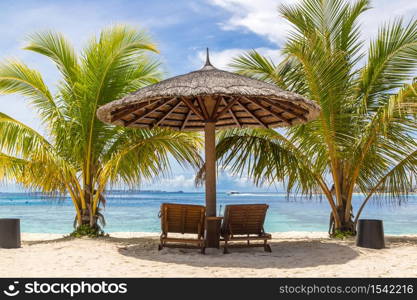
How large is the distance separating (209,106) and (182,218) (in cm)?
172

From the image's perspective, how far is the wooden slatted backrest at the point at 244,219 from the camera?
584 centimetres

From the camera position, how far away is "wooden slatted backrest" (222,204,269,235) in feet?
19.2

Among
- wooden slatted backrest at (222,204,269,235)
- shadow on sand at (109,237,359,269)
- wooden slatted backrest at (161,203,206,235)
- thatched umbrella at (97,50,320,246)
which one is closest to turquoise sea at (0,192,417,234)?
wooden slatted backrest at (222,204,269,235)

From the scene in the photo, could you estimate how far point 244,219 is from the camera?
5.94m

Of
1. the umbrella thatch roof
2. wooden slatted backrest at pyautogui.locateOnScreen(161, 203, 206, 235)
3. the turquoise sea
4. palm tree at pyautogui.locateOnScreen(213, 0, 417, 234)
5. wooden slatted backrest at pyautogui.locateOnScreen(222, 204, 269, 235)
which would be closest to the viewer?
the umbrella thatch roof

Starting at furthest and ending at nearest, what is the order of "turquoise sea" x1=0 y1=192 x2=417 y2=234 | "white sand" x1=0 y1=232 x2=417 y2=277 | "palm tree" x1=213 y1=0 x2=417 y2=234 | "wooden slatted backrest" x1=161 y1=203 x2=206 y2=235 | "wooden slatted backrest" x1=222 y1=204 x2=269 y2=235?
1. "turquoise sea" x1=0 y1=192 x2=417 y2=234
2. "palm tree" x1=213 y1=0 x2=417 y2=234
3. "wooden slatted backrest" x1=222 y1=204 x2=269 y2=235
4. "wooden slatted backrest" x1=161 y1=203 x2=206 y2=235
5. "white sand" x1=0 y1=232 x2=417 y2=277

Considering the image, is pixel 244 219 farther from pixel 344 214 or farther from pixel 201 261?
pixel 344 214

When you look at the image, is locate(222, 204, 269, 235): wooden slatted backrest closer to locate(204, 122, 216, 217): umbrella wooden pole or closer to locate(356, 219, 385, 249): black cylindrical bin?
locate(204, 122, 216, 217): umbrella wooden pole

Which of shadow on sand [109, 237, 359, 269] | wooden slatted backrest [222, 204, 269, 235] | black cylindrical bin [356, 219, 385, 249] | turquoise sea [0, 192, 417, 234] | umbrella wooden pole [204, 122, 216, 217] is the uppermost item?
umbrella wooden pole [204, 122, 216, 217]

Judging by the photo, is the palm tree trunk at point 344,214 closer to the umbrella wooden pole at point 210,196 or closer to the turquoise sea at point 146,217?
the turquoise sea at point 146,217

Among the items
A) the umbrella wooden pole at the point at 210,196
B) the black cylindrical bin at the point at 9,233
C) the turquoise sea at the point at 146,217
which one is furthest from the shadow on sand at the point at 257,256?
the black cylindrical bin at the point at 9,233

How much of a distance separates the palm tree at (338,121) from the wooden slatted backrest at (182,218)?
6.80 feet

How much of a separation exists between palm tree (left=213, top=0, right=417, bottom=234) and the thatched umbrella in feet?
2.03

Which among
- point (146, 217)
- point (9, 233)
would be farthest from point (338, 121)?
point (146, 217)
